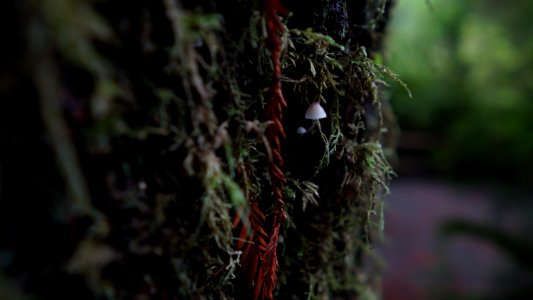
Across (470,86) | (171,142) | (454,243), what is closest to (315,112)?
(171,142)

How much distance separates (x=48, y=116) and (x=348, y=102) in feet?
1.89

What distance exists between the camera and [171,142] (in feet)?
1.84

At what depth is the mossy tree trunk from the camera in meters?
0.44

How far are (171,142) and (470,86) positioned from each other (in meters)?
6.99

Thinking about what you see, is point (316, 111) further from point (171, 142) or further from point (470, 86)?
point (470, 86)

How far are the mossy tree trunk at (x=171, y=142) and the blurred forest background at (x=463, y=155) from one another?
117 inches

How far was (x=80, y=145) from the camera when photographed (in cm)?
47

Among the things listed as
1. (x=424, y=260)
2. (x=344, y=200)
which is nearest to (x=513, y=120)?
(x=424, y=260)

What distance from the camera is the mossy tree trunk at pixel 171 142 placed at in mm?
438

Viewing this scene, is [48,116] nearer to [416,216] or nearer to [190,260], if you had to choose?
[190,260]

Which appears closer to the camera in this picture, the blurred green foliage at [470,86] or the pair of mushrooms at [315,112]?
the pair of mushrooms at [315,112]

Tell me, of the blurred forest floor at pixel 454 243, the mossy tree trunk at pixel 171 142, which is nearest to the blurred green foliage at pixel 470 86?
the blurred forest floor at pixel 454 243

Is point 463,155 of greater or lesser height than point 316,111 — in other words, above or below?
below

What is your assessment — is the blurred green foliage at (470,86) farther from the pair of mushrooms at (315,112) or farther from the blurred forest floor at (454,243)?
the pair of mushrooms at (315,112)
